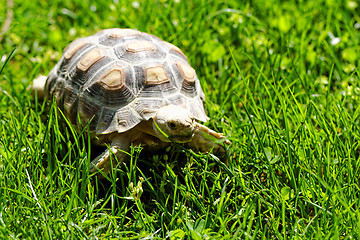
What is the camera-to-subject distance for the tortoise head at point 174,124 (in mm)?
2250

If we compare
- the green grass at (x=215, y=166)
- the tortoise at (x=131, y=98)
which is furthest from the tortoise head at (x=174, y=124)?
the green grass at (x=215, y=166)

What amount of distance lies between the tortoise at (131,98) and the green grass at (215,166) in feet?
0.38

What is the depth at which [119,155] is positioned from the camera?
2.44 m

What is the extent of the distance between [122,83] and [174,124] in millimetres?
452

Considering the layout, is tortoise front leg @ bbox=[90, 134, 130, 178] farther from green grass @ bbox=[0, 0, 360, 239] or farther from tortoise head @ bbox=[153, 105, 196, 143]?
tortoise head @ bbox=[153, 105, 196, 143]

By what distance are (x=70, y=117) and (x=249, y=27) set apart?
190 cm

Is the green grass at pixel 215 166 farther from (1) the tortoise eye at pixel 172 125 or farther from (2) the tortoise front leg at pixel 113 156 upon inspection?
(1) the tortoise eye at pixel 172 125

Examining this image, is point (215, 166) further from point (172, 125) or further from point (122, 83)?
point (122, 83)

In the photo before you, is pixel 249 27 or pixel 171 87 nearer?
pixel 171 87

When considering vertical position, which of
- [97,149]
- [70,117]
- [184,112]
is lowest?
[97,149]

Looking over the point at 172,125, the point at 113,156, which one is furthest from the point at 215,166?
the point at 113,156

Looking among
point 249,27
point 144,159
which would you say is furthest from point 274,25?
point 144,159

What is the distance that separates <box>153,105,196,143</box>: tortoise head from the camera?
7.38 ft

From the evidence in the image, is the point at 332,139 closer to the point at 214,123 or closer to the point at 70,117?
the point at 214,123
